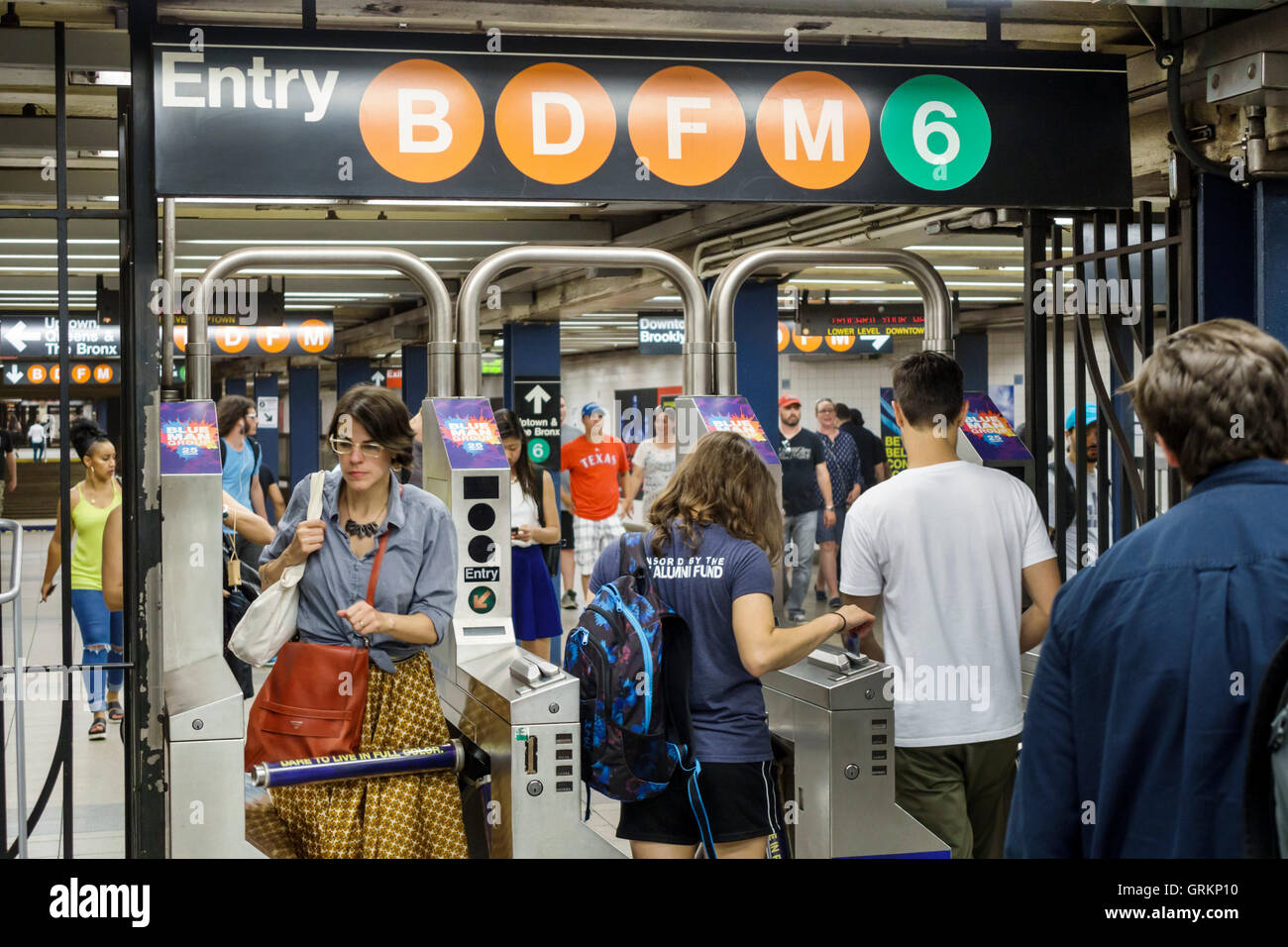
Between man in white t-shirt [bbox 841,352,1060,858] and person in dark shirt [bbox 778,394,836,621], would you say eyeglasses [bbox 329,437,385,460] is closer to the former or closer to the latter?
man in white t-shirt [bbox 841,352,1060,858]

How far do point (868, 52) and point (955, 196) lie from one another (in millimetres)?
489

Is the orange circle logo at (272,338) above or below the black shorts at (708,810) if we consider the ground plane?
above

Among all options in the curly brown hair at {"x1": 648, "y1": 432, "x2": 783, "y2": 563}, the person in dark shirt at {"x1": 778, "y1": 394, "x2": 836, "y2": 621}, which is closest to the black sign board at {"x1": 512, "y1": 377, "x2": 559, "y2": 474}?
the person in dark shirt at {"x1": 778, "y1": 394, "x2": 836, "y2": 621}

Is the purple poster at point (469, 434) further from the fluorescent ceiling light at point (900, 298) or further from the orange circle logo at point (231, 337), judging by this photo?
the fluorescent ceiling light at point (900, 298)

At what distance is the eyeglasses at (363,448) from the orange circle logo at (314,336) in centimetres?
879

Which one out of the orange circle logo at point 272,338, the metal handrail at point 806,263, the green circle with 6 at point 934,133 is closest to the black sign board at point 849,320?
the orange circle logo at point 272,338

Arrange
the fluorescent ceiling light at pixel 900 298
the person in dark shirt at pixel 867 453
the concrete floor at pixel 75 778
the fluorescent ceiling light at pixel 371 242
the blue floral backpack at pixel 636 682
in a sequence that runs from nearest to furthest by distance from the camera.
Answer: the blue floral backpack at pixel 636 682 < the concrete floor at pixel 75 778 < the fluorescent ceiling light at pixel 371 242 < the person in dark shirt at pixel 867 453 < the fluorescent ceiling light at pixel 900 298

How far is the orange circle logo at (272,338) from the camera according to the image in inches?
456

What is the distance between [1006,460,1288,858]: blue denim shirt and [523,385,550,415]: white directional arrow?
33.2 ft

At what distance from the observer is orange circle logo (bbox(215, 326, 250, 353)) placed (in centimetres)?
1138

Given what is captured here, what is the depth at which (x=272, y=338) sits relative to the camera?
11703 mm

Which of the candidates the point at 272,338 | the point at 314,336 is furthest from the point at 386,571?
the point at 272,338

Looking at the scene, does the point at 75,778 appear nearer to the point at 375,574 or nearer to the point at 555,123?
the point at 375,574

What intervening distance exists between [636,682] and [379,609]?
2.30ft
